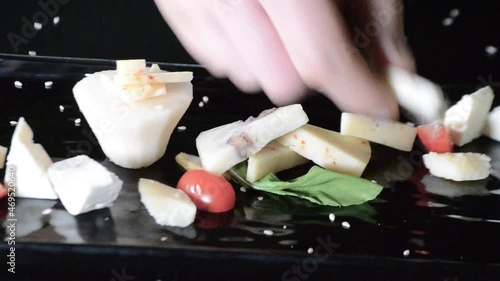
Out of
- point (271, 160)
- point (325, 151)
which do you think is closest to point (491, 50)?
point (325, 151)

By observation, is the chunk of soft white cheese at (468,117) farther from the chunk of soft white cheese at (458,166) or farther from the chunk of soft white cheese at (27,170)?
the chunk of soft white cheese at (27,170)

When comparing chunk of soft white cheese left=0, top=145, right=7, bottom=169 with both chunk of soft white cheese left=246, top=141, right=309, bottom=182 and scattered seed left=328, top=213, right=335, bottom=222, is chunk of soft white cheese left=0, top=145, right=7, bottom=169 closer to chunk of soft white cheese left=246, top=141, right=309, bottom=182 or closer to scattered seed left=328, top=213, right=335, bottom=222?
chunk of soft white cheese left=246, top=141, right=309, bottom=182

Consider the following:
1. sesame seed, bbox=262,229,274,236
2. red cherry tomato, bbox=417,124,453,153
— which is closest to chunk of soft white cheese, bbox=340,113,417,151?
red cherry tomato, bbox=417,124,453,153

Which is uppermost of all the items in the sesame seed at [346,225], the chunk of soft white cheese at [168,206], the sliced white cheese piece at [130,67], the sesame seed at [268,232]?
the sliced white cheese piece at [130,67]

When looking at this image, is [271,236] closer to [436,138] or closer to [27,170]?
[27,170]

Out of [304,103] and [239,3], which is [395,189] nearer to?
[304,103]

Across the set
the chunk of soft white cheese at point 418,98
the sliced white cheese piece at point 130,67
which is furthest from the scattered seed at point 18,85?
the chunk of soft white cheese at point 418,98
